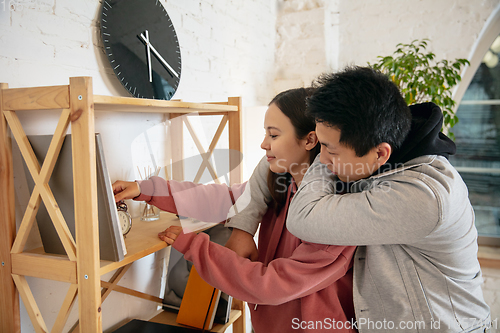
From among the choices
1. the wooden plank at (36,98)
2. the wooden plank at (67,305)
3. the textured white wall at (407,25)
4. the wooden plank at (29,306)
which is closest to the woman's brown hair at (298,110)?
the wooden plank at (36,98)

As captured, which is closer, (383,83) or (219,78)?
(383,83)

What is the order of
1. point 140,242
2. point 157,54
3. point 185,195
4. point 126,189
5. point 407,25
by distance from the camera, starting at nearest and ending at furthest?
point 140,242 < point 126,189 < point 185,195 < point 157,54 < point 407,25

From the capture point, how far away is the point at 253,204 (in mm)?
1208

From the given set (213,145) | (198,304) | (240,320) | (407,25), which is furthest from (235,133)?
(407,25)

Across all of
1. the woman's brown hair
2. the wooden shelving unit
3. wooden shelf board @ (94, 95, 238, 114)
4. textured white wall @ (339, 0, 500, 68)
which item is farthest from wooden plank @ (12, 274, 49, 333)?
textured white wall @ (339, 0, 500, 68)

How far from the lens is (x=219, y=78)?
1.82 meters

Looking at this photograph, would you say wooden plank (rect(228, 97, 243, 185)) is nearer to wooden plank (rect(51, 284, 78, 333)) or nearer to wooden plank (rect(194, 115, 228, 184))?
wooden plank (rect(194, 115, 228, 184))

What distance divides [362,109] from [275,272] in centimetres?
45

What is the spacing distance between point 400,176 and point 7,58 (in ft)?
3.26

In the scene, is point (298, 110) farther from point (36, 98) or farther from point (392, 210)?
point (36, 98)

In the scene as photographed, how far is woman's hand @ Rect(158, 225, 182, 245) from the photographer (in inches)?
38.7

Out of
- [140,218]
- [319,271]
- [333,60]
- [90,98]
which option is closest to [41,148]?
[90,98]

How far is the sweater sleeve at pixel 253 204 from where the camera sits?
118 centimetres

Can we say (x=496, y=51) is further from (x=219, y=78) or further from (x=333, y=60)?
(x=219, y=78)
